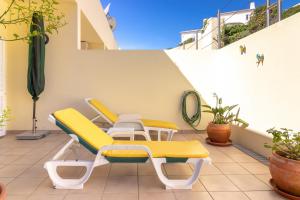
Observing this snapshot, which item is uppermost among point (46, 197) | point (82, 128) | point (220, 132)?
point (82, 128)

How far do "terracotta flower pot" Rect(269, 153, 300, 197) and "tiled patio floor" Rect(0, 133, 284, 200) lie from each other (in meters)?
0.17

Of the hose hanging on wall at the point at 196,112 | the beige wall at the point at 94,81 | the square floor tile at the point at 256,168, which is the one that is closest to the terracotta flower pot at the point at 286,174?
the square floor tile at the point at 256,168

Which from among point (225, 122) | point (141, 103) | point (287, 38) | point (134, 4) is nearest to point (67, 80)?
point (141, 103)

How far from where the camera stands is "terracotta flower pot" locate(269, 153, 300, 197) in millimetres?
2497

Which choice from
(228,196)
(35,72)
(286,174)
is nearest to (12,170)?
(35,72)

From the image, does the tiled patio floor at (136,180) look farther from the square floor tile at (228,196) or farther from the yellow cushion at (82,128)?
the yellow cushion at (82,128)

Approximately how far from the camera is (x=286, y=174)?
2549 millimetres

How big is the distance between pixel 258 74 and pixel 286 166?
2.22m

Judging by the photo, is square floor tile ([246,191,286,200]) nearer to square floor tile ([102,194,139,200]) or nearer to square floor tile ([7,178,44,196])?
square floor tile ([102,194,139,200])

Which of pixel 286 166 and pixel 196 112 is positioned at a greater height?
pixel 196 112

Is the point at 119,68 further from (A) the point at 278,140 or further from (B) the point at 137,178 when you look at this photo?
(A) the point at 278,140

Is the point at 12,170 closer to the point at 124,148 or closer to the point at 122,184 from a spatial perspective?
the point at 122,184

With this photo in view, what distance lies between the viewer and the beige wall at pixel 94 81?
19.1ft

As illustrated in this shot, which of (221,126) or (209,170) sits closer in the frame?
(209,170)
